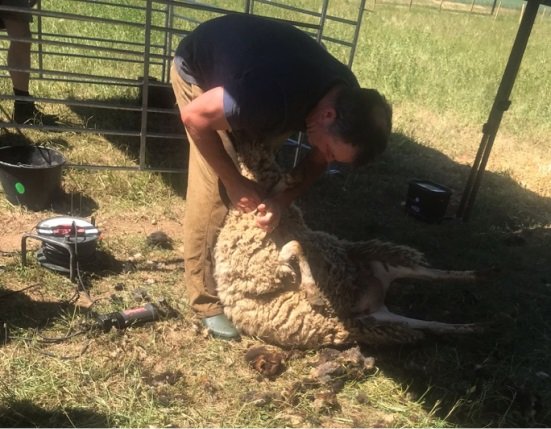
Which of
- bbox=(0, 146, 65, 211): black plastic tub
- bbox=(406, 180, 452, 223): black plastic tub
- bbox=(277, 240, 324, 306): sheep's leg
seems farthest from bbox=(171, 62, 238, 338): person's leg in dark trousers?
bbox=(406, 180, 452, 223): black plastic tub

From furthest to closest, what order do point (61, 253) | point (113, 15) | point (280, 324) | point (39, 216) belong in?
point (113, 15), point (39, 216), point (61, 253), point (280, 324)

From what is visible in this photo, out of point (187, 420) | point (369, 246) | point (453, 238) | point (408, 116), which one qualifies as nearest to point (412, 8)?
point (408, 116)

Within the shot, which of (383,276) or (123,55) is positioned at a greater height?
(123,55)

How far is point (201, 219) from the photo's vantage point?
306 centimetres

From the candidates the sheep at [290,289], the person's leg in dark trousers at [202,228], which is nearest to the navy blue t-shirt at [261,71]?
the person's leg in dark trousers at [202,228]

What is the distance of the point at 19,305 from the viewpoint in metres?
2.95

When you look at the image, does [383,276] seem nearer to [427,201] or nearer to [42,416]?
[427,201]

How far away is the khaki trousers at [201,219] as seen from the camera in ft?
9.75

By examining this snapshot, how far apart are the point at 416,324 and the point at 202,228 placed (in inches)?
53.5

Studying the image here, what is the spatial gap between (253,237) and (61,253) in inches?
49.2

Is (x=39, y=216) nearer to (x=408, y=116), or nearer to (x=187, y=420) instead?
(x=187, y=420)

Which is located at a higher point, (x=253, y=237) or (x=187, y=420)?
(x=253, y=237)

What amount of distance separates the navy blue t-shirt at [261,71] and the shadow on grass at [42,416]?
143cm

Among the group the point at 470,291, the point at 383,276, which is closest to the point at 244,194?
the point at 383,276
